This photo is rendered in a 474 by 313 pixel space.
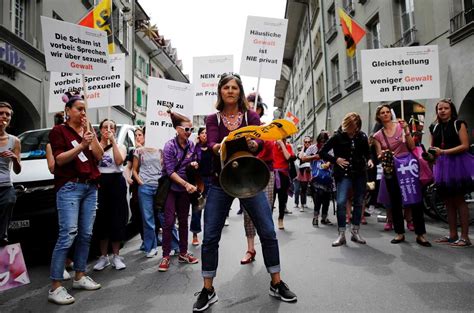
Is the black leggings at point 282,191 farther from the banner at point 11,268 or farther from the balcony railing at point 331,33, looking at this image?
the balcony railing at point 331,33

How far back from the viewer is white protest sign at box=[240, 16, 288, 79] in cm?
Answer: 559

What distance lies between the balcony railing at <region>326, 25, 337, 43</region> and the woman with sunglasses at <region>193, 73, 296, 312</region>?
19.2 meters

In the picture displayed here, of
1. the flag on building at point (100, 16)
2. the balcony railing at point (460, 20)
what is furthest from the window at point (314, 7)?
the flag on building at point (100, 16)

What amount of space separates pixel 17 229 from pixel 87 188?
5.26 feet

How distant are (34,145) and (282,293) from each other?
15.6 ft

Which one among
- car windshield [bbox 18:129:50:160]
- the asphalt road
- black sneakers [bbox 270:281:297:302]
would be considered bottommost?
the asphalt road

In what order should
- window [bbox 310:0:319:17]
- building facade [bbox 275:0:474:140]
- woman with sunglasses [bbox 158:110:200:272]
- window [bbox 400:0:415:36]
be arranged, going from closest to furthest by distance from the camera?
woman with sunglasses [bbox 158:110:200:272]
building facade [bbox 275:0:474:140]
window [bbox 400:0:415:36]
window [bbox 310:0:319:17]

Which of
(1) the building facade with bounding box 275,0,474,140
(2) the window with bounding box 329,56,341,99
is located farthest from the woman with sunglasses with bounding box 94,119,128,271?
(2) the window with bounding box 329,56,341,99

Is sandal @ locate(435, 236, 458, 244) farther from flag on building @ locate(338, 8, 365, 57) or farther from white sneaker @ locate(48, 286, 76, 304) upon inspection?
flag on building @ locate(338, 8, 365, 57)

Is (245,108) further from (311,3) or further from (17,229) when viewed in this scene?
(311,3)

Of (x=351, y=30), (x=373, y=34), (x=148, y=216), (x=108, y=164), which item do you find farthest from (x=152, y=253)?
(x=373, y=34)

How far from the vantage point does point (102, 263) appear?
464 centimetres

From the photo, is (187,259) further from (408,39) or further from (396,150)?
(408,39)

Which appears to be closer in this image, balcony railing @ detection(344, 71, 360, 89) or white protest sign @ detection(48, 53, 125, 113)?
white protest sign @ detection(48, 53, 125, 113)
